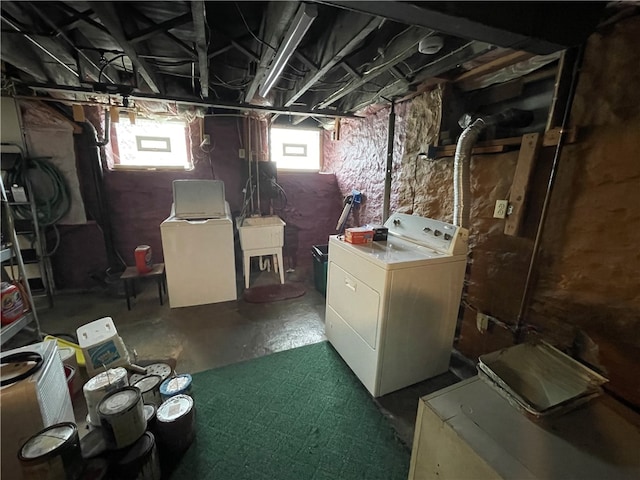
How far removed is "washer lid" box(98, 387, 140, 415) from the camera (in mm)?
1122

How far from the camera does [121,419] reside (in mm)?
1123

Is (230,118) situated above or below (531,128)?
above

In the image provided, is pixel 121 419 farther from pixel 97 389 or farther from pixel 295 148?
pixel 295 148

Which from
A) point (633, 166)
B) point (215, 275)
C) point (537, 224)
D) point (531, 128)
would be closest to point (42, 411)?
point (215, 275)

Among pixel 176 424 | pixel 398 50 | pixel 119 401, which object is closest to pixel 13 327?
pixel 119 401

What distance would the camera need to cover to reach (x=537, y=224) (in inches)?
62.7

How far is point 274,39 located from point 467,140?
1369 millimetres

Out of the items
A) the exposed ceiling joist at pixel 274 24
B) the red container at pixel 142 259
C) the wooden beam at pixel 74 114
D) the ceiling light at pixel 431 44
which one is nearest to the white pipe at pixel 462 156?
the ceiling light at pixel 431 44

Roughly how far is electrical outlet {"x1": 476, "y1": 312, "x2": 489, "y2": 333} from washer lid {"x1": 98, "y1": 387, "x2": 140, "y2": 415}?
2.12 metres

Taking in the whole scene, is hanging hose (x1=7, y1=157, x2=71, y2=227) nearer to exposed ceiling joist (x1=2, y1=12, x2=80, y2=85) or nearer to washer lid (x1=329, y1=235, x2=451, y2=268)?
exposed ceiling joist (x1=2, y1=12, x2=80, y2=85)

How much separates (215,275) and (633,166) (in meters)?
3.19

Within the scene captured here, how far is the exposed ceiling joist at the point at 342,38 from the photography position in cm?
139

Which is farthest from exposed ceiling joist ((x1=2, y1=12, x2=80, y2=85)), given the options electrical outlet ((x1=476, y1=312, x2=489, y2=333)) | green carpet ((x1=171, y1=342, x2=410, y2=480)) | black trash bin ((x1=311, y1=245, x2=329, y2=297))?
electrical outlet ((x1=476, y1=312, x2=489, y2=333))

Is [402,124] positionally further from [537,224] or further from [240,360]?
[240,360]
